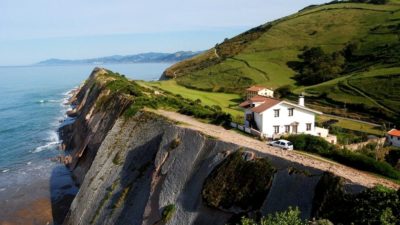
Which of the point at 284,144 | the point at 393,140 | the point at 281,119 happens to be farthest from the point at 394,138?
the point at 284,144

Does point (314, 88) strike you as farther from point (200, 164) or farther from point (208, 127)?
point (200, 164)

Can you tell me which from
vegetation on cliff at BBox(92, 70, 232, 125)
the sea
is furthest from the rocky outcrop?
the sea

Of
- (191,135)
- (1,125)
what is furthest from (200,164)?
(1,125)

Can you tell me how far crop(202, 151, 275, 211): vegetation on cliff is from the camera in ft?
88.7

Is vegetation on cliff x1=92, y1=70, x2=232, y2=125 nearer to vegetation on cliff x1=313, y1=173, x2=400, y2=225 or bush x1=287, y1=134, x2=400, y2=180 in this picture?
bush x1=287, y1=134, x2=400, y2=180

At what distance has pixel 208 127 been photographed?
141ft

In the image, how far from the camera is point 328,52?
114375mm

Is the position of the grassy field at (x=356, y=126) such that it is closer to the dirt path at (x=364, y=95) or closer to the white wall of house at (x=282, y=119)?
the dirt path at (x=364, y=95)

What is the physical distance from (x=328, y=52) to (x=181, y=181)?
300 ft

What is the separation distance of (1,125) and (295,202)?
84.9 metres

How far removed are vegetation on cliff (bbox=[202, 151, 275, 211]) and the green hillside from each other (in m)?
43.1

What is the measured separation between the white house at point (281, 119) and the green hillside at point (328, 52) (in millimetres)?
27116

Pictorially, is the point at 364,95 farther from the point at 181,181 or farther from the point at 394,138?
the point at 181,181

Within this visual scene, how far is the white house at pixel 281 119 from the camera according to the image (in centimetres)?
4278
